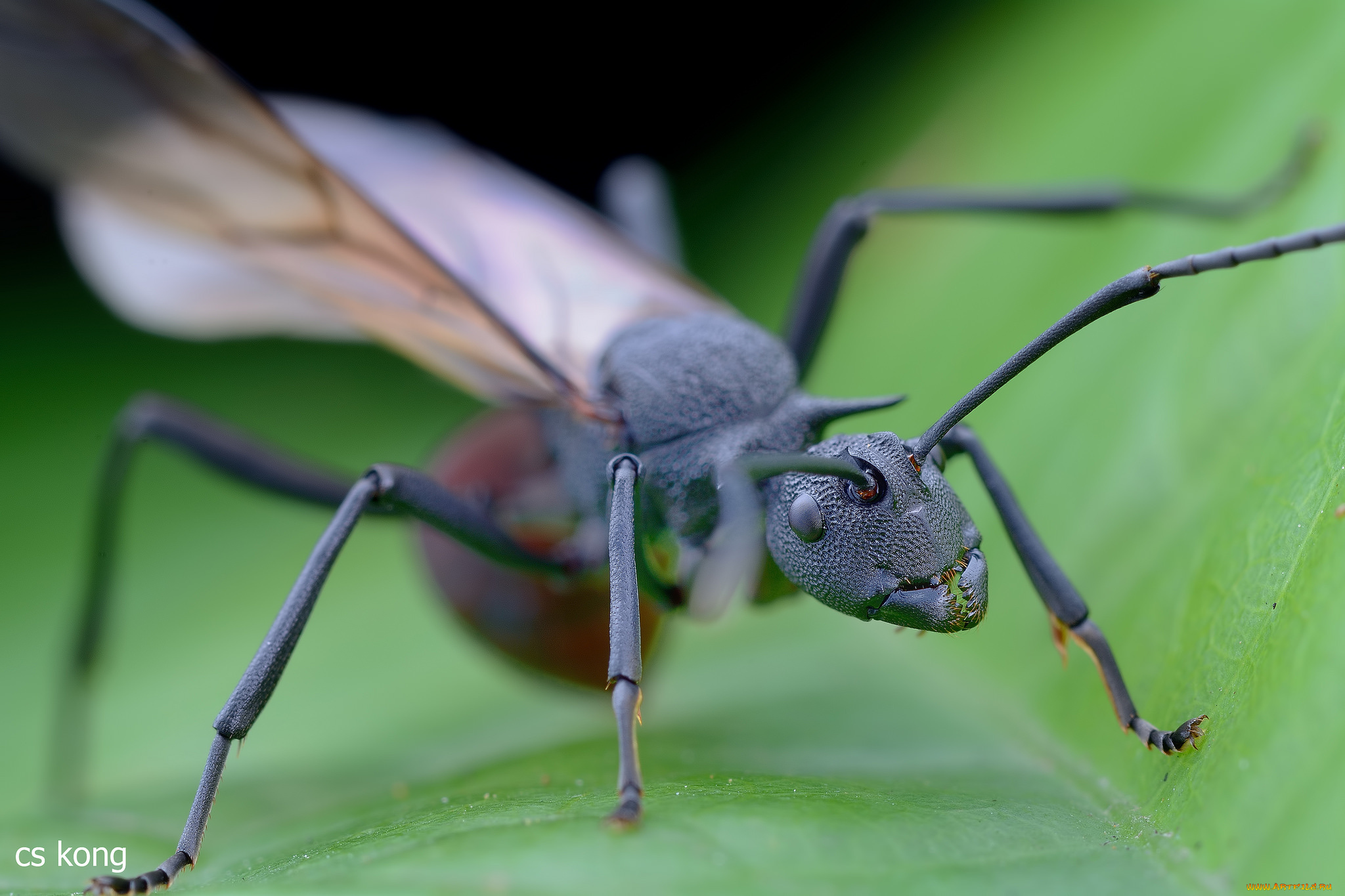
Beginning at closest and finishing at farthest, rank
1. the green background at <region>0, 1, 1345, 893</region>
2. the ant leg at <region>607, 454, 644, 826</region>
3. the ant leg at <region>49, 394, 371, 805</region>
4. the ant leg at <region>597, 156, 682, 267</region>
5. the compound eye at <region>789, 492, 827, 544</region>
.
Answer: the green background at <region>0, 1, 1345, 893</region>
the ant leg at <region>607, 454, 644, 826</region>
the compound eye at <region>789, 492, 827, 544</region>
the ant leg at <region>49, 394, 371, 805</region>
the ant leg at <region>597, 156, 682, 267</region>

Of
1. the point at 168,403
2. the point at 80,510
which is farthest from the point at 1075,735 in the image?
the point at 80,510

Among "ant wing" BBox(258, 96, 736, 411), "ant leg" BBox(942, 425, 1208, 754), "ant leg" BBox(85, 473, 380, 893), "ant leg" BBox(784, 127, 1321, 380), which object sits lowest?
"ant leg" BBox(85, 473, 380, 893)

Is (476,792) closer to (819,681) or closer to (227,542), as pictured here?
(819,681)

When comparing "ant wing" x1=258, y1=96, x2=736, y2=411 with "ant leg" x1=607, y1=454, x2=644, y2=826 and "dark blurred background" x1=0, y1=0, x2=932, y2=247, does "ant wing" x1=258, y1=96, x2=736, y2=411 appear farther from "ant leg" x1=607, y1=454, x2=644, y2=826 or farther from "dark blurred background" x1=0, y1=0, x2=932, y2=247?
"dark blurred background" x1=0, y1=0, x2=932, y2=247

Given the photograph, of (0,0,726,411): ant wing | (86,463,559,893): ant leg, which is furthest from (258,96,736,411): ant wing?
(86,463,559,893): ant leg

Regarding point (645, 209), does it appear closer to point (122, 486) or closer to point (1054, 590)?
point (122, 486)

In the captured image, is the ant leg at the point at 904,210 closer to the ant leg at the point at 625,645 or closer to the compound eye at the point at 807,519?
the ant leg at the point at 625,645

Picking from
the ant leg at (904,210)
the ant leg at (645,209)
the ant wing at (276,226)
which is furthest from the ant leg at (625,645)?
the ant leg at (645,209)
